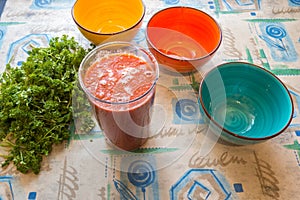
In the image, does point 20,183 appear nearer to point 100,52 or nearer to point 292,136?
point 100,52

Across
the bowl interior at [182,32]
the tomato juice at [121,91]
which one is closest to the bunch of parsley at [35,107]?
the tomato juice at [121,91]

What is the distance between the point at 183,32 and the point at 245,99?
0.36 metres

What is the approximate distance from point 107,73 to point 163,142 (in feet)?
0.98

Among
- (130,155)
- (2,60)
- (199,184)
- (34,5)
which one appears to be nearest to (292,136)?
(199,184)

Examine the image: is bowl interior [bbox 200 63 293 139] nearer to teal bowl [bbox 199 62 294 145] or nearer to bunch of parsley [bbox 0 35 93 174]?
teal bowl [bbox 199 62 294 145]

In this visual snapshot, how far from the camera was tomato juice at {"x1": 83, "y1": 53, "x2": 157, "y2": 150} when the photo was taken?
74 cm

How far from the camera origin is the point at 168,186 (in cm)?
85

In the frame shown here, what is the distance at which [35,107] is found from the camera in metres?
0.94

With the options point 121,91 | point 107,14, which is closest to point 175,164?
point 121,91

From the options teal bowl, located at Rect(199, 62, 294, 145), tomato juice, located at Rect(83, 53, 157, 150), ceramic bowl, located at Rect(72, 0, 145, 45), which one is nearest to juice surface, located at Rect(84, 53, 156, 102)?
tomato juice, located at Rect(83, 53, 157, 150)

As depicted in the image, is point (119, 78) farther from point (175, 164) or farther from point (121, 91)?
point (175, 164)

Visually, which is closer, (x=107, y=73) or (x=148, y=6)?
(x=107, y=73)

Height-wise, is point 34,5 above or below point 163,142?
above

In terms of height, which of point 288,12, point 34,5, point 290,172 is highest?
point 34,5
